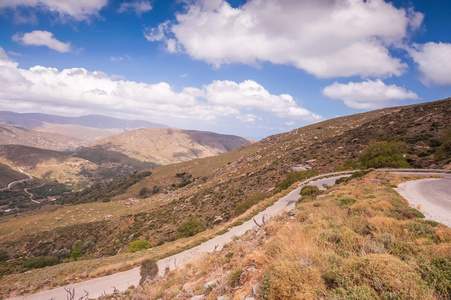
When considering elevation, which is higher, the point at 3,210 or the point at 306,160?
the point at 306,160

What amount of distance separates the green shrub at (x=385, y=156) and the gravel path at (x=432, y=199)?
1394 centimetres

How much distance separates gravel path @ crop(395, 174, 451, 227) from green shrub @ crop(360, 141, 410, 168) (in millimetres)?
13938

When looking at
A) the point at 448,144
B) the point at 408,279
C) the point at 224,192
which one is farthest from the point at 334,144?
the point at 408,279

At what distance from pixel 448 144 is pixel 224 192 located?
36979 mm

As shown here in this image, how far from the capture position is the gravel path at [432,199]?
27.0 ft

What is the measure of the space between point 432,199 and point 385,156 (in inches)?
872

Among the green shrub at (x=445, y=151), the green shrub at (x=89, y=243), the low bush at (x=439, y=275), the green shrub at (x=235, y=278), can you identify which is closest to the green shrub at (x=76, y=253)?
the green shrub at (x=89, y=243)

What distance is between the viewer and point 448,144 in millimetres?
24812

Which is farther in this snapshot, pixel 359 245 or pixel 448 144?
pixel 448 144

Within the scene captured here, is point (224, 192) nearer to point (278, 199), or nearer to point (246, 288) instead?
point (278, 199)

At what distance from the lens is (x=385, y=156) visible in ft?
94.3

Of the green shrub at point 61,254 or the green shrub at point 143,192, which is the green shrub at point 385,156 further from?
the green shrub at point 143,192

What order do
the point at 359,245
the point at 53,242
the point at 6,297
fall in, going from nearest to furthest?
the point at 359,245, the point at 6,297, the point at 53,242

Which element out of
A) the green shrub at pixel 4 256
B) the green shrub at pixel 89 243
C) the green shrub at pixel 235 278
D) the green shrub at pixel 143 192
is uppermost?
the green shrub at pixel 235 278
